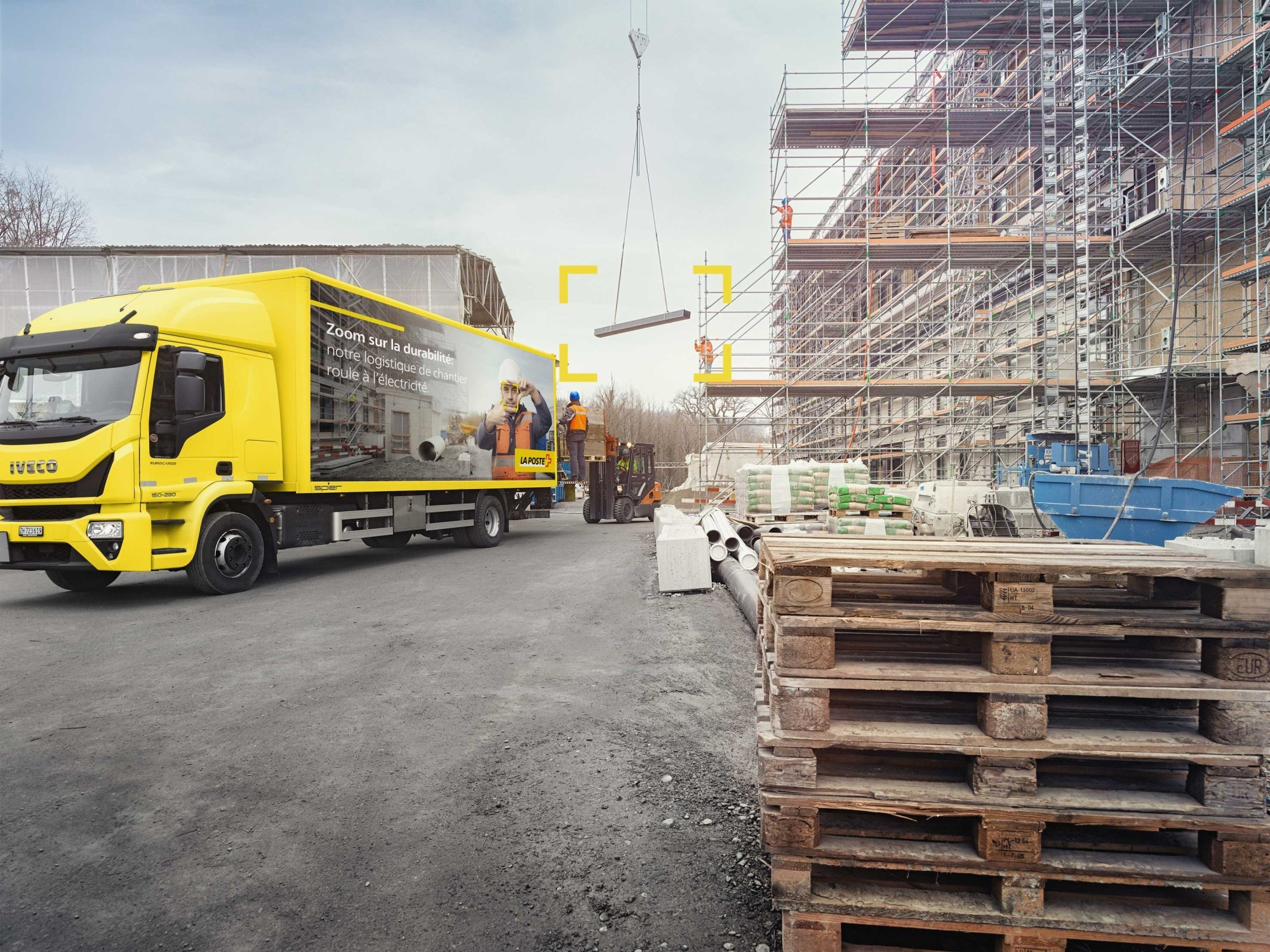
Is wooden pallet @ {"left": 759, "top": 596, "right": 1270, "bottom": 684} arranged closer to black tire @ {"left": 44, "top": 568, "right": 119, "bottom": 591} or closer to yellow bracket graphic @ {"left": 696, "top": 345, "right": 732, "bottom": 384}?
black tire @ {"left": 44, "top": 568, "right": 119, "bottom": 591}

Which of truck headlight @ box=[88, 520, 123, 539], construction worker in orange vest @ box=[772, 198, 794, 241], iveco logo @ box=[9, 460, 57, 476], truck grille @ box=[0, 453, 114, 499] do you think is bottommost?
truck headlight @ box=[88, 520, 123, 539]

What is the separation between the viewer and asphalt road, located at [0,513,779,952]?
8.42 ft

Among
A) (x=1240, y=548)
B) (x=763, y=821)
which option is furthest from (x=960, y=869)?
(x=1240, y=548)

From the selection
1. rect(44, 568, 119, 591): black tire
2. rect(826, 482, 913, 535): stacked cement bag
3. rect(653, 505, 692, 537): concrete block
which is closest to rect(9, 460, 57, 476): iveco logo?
rect(44, 568, 119, 591): black tire

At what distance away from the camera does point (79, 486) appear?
7.43 m

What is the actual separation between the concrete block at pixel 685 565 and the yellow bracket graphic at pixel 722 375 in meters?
10.5

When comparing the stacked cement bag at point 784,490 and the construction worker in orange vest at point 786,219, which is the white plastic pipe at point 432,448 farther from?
the construction worker in orange vest at point 786,219

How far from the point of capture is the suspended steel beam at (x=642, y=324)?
1403 centimetres

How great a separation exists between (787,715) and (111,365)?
27.5 ft

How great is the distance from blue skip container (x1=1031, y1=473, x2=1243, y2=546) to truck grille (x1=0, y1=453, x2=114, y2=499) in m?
12.0

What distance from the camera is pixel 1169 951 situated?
7.80 ft

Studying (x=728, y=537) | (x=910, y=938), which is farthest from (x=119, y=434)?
(x=910, y=938)

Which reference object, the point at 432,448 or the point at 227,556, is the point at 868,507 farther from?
the point at 227,556

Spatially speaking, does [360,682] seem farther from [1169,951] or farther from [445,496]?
[445,496]
